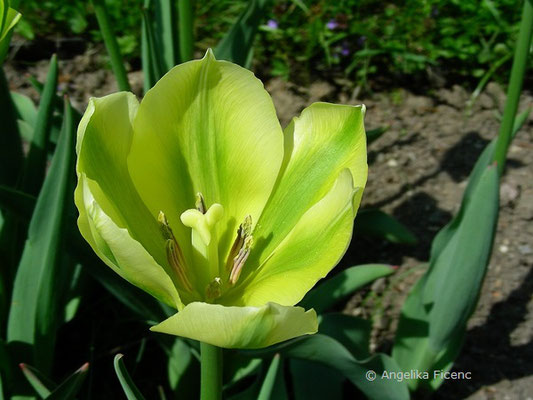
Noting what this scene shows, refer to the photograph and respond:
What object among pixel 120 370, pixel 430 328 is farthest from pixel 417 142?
pixel 120 370

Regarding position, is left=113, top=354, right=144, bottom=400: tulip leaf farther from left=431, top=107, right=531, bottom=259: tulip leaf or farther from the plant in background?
left=431, top=107, right=531, bottom=259: tulip leaf

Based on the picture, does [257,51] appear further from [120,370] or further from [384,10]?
[120,370]

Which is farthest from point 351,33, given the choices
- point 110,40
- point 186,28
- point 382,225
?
point 110,40

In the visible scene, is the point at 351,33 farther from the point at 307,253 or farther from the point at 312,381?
the point at 307,253

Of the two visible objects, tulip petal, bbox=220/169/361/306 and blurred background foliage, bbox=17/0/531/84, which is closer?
tulip petal, bbox=220/169/361/306

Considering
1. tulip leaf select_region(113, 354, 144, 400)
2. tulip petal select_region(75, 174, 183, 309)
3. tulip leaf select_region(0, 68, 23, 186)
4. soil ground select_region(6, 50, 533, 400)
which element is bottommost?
soil ground select_region(6, 50, 533, 400)

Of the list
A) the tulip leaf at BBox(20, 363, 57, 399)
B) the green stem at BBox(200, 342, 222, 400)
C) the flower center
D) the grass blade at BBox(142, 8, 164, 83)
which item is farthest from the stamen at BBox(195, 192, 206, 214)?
the grass blade at BBox(142, 8, 164, 83)
